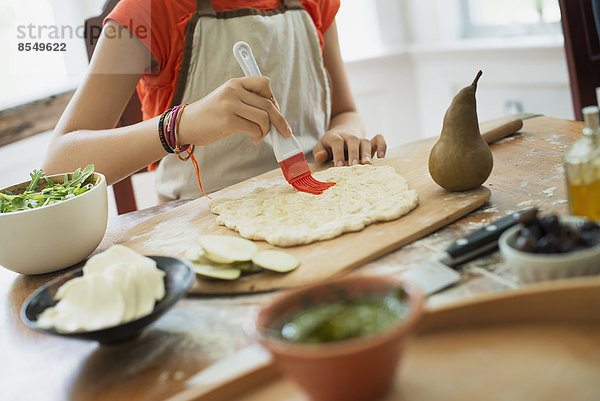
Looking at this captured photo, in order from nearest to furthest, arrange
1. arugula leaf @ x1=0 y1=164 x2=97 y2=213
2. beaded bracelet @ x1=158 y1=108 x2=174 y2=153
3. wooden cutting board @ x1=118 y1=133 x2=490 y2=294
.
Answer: wooden cutting board @ x1=118 y1=133 x2=490 y2=294
arugula leaf @ x1=0 y1=164 x2=97 y2=213
beaded bracelet @ x1=158 y1=108 x2=174 y2=153

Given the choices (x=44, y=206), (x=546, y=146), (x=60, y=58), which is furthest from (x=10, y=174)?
(x=546, y=146)

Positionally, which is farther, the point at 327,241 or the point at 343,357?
the point at 327,241

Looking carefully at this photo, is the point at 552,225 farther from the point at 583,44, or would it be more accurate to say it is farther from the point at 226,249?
the point at 583,44

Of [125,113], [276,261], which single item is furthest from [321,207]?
[125,113]

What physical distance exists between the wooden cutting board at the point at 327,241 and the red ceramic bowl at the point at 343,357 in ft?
1.09

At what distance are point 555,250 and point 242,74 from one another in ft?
3.95

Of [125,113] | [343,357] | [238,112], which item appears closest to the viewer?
[343,357]

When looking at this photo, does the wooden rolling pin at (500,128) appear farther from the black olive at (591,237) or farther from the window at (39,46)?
the window at (39,46)

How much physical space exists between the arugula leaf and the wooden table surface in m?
0.16

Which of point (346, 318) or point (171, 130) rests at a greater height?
point (171, 130)

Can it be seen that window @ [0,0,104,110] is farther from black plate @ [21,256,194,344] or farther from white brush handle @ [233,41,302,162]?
black plate @ [21,256,194,344]
